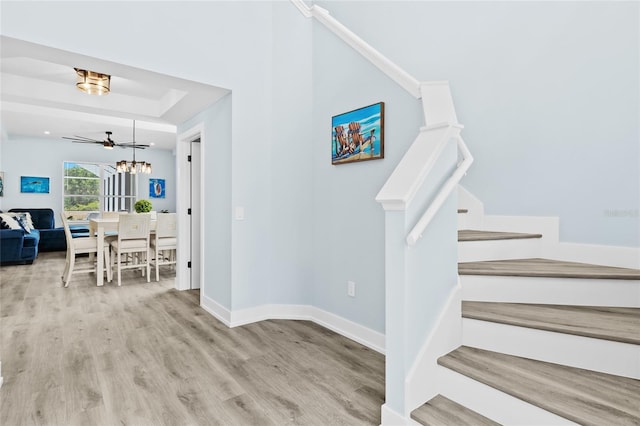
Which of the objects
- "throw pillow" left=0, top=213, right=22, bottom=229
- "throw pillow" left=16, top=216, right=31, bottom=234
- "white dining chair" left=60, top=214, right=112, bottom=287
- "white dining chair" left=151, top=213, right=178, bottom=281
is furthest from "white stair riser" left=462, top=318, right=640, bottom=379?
"throw pillow" left=16, top=216, right=31, bottom=234

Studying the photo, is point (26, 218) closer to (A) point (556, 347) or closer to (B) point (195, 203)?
(B) point (195, 203)

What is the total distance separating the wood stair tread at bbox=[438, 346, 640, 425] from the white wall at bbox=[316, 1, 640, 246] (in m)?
1.14

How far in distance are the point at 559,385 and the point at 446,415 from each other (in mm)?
481

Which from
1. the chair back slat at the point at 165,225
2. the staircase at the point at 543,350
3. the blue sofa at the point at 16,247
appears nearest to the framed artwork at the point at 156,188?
the blue sofa at the point at 16,247

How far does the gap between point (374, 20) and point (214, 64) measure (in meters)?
1.79

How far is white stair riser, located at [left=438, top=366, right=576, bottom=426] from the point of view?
4.34ft

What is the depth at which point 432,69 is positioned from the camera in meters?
3.14

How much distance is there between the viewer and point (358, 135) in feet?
8.82

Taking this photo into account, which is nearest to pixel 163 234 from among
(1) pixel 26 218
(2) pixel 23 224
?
(2) pixel 23 224

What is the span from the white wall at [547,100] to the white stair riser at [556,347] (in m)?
1.01

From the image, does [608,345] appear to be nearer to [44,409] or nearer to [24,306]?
[44,409]

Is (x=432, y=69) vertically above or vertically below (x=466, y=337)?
above

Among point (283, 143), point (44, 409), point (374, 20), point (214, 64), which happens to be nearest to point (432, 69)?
point (374, 20)

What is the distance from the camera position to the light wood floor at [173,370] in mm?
1783
